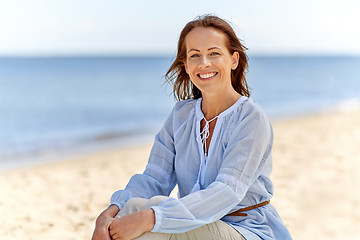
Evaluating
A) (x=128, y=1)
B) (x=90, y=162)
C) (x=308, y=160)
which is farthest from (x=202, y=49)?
(x=128, y=1)

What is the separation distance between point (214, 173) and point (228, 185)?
20cm

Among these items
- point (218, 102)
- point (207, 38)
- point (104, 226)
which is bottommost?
point (104, 226)

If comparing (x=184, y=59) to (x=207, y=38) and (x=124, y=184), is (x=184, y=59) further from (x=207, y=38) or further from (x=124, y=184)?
(x=124, y=184)

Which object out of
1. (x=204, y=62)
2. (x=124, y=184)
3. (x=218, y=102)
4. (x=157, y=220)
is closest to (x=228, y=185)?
(x=157, y=220)

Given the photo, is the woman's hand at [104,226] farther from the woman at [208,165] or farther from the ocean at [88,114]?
the ocean at [88,114]

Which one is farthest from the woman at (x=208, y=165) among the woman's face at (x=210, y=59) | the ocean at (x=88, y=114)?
the ocean at (x=88, y=114)

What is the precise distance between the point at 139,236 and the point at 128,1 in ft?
132

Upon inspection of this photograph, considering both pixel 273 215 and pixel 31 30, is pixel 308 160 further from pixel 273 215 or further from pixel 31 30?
pixel 31 30

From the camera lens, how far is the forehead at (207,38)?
7.48 feet

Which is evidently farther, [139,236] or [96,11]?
[96,11]

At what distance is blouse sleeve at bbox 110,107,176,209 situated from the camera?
238 cm

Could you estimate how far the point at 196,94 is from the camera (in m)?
2.66

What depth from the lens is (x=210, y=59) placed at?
228 centimetres

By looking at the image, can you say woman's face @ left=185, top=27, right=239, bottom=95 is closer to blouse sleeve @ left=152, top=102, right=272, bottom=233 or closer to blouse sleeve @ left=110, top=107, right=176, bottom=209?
blouse sleeve @ left=152, top=102, right=272, bottom=233
